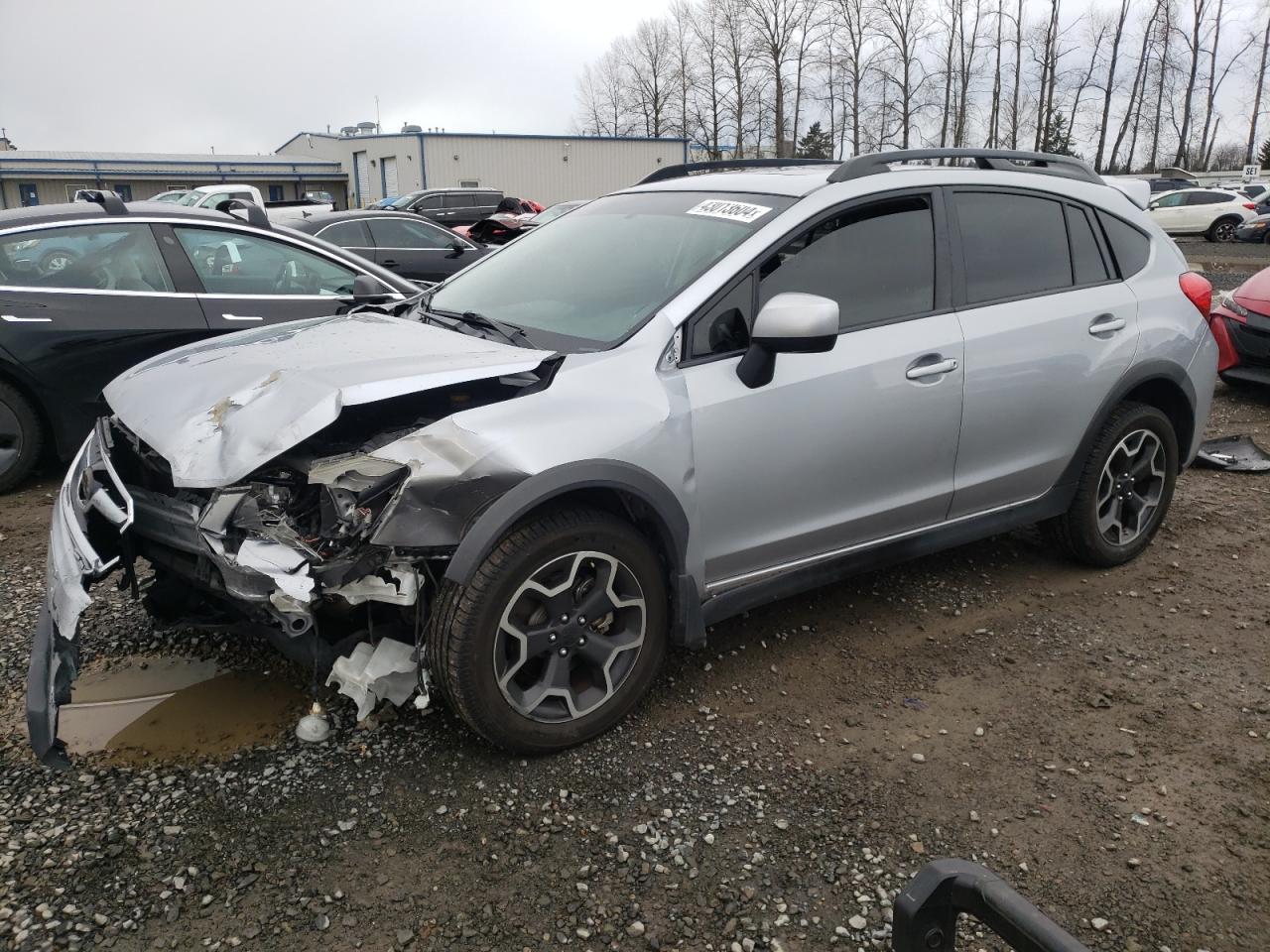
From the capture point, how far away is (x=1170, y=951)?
7.53 feet

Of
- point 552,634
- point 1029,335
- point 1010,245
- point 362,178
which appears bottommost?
point 552,634

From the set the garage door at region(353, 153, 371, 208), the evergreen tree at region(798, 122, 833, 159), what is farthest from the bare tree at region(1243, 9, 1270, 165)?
the garage door at region(353, 153, 371, 208)

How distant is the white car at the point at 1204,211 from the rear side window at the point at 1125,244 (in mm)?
25843

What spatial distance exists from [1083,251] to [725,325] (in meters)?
1.95

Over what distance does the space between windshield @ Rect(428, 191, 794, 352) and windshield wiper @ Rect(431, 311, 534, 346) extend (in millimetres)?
36

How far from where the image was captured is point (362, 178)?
53.2 m

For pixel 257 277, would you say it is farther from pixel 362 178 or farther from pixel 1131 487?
pixel 362 178

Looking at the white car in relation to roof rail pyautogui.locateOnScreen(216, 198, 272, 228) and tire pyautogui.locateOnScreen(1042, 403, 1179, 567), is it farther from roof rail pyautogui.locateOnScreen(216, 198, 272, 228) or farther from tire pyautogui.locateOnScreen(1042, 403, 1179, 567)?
roof rail pyautogui.locateOnScreen(216, 198, 272, 228)

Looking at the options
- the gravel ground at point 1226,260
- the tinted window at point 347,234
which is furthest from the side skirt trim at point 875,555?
the gravel ground at point 1226,260

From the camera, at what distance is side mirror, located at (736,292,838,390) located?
2.91 meters

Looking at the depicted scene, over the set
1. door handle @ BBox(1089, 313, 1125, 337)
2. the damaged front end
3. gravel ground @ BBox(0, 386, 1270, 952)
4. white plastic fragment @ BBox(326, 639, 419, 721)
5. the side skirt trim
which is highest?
door handle @ BBox(1089, 313, 1125, 337)

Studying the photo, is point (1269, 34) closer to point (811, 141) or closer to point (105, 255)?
point (811, 141)

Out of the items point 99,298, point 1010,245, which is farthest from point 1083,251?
point 99,298

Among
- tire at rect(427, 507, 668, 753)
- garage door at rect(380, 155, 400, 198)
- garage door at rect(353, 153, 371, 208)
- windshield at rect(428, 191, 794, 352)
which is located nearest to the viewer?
tire at rect(427, 507, 668, 753)
